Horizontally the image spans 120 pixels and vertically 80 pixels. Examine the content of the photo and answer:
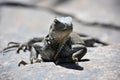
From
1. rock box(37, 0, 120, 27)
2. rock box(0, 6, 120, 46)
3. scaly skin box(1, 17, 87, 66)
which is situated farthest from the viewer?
rock box(37, 0, 120, 27)

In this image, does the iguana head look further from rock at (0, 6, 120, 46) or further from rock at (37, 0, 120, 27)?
rock at (37, 0, 120, 27)

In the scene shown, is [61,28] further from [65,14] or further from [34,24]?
[65,14]

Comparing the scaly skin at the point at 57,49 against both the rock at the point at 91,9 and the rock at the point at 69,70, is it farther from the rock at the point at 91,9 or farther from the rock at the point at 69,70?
Answer: the rock at the point at 91,9

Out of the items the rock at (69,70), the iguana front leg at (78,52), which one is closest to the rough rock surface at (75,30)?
the rock at (69,70)

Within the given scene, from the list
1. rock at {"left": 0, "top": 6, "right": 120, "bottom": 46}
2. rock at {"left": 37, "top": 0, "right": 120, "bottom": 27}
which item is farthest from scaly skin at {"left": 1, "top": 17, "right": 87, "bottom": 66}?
rock at {"left": 37, "top": 0, "right": 120, "bottom": 27}

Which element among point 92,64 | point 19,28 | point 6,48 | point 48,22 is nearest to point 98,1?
point 48,22
